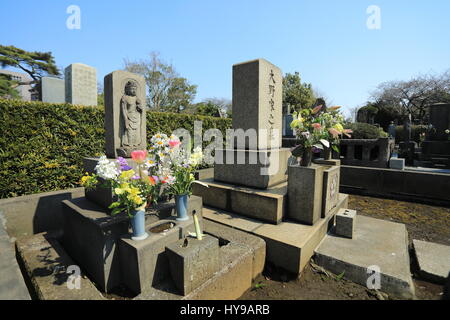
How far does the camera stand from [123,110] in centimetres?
370

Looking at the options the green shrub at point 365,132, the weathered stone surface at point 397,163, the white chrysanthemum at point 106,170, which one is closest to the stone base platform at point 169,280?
the white chrysanthemum at point 106,170

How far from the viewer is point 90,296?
1.80 metres

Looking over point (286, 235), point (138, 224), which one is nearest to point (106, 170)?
point (138, 224)

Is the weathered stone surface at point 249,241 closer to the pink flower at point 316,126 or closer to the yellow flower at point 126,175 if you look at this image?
the yellow flower at point 126,175

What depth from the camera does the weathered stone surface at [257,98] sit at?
3824 mm

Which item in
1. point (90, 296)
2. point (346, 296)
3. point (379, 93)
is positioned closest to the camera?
point (90, 296)

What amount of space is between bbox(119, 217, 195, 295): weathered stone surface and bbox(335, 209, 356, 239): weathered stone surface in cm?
247

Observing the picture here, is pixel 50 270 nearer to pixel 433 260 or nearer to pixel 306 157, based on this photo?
pixel 306 157

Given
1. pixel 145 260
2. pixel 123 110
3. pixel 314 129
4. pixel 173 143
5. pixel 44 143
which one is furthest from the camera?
pixel 44 143

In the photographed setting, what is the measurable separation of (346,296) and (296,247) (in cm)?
65

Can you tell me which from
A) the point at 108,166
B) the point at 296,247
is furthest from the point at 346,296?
the point at 108,166

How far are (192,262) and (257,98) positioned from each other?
2.98 metres

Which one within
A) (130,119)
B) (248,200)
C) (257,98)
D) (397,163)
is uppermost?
(257,98)

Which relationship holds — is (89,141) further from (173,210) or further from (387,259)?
(387,259)
